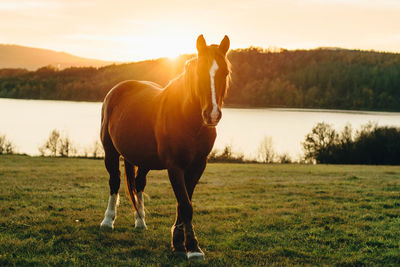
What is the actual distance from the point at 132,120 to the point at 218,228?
222 cm

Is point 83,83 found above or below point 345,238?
above

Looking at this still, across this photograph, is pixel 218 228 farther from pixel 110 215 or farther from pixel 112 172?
pixel 112 172

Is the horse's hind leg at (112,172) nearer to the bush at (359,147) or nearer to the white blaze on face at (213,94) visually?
the white blaze on face at (213,94)

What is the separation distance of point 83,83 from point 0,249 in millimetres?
102765

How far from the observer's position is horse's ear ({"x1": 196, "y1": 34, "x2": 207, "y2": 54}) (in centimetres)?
374

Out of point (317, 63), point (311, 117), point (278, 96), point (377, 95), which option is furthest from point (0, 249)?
point (317, 63)

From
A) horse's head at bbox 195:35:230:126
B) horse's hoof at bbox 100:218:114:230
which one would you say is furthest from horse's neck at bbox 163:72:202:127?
horse's hoof at bbox 100:218:114:230

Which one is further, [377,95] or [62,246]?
[377,95]

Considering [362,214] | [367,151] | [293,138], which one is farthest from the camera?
[293,138]

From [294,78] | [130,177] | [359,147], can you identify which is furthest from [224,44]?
[294,78]

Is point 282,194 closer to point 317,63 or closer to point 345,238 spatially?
point 345,238

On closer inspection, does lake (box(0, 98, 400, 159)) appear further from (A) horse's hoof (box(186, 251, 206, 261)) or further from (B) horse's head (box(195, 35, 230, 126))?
(B) horse's head (box(195, 35, 230, 126))

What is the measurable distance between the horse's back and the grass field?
124 cm

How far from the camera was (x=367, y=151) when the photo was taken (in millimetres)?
36750
